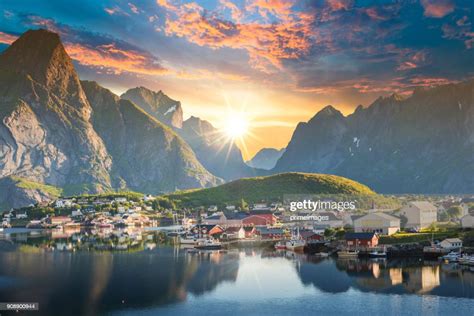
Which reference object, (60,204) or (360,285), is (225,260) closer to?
(360,285)

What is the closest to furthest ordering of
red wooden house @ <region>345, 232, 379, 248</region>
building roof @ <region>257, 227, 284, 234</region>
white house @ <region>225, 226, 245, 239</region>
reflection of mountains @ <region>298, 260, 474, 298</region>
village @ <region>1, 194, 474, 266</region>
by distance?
reflection of mountains @ <region>298, 260, 474, 298</region>
village @ <region>1, 194, 474, 266</region>
red wooden house @ <region>345, 232, 379, 248</region>
white house @ <region>225, 226, 245, 239</region>
building roof @ <region>257, 227, 284, 234</region>

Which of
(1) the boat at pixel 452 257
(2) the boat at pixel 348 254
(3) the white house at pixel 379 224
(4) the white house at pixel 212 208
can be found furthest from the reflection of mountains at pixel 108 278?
(4) the white house at pixel 212 208

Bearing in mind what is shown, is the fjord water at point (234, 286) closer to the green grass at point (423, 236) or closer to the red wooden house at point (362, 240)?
the red wooden house at point (362, 240)

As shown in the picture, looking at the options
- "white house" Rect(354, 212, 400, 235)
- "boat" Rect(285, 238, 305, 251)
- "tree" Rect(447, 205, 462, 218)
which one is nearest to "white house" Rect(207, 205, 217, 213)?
"tree" Rect(447, 205, 462, 218)

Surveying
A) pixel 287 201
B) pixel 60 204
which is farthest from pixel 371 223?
pixel 60 204

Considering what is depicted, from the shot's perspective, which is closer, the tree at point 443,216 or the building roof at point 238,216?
the tree at point 443,216

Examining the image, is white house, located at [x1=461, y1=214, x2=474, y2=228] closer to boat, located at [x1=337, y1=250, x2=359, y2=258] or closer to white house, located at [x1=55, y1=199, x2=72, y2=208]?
boat, located at [x1=337, y1=250, x2=359, y2=258]
